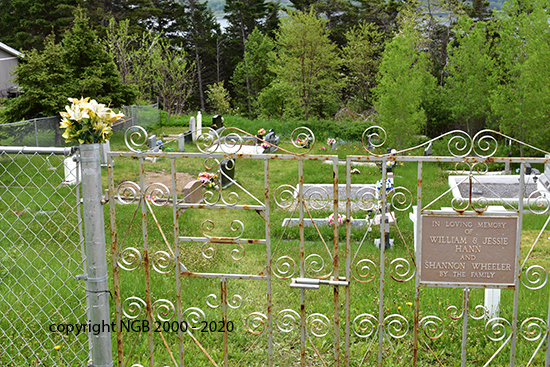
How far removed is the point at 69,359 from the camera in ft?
15.8

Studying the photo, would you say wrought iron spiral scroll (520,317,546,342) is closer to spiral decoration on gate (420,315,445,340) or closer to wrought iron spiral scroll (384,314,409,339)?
spiral decoration on gate (420,315,445,340)

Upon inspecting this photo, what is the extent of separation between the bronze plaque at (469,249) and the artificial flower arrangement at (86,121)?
7.63ft

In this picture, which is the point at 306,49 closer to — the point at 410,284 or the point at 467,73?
the point at 467,73

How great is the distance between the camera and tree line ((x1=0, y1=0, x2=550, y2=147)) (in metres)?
17.1

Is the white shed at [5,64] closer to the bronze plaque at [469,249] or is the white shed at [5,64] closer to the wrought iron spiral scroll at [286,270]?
the wrought iron spiral scroll at [286,270]

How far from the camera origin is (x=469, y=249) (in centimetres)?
358

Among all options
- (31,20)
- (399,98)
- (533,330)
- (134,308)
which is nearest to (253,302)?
(134,308)

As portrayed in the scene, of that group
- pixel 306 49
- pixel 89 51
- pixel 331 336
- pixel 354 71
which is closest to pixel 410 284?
pixel 331 336

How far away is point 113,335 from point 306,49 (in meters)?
21.5

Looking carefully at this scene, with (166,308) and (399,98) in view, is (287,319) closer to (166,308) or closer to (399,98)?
(166,308)

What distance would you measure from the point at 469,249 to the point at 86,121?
279 cm

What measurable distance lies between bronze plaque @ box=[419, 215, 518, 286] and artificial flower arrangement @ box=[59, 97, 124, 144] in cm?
233

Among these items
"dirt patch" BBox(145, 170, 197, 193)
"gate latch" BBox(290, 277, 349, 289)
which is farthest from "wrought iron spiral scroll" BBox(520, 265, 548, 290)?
"dirt patch" BBox(145, 170, 197, 193)

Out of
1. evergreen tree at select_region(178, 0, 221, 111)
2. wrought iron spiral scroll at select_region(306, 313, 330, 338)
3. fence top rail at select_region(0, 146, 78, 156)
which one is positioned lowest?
wrought iron spiral scroll at select_region(306, 313, 330, 338)
